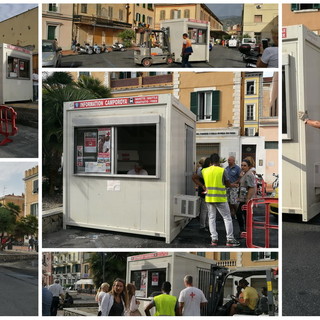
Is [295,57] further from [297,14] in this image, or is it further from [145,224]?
[145,224]

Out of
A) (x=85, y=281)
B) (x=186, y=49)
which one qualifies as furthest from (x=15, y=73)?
(x=85, y=281)

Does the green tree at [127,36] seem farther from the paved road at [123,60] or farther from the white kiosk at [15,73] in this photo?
the white kiosk at [15,73]

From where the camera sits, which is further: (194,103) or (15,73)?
(15,73)

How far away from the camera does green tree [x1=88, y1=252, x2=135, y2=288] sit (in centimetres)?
366

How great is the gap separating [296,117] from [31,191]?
235 centimetres

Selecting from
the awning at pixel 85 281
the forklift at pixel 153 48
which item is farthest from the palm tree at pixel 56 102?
the awning at pixel 85 281

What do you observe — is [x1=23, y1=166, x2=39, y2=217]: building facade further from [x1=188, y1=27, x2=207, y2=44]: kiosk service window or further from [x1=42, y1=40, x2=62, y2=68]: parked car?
[x1=188, y1=27, x2=207, y2=44]: kiosk service window

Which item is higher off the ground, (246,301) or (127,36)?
(127,36)

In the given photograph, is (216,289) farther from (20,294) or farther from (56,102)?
(56,102)

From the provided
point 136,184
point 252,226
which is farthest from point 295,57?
point 136,184

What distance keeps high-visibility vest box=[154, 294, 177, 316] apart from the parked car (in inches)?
86.7

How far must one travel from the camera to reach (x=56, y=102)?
3736 millimetres

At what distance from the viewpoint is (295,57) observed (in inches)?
136

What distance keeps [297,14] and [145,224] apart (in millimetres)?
2211
